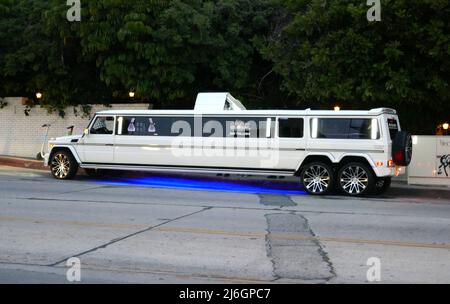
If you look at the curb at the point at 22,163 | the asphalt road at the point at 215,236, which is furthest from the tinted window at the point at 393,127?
the curb at the point at 22,163

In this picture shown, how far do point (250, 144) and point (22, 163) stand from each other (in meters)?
9.71

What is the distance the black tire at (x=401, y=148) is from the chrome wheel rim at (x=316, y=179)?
1718mm

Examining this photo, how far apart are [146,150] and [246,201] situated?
4.42 metres

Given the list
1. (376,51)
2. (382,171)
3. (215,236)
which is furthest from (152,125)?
(215,236)

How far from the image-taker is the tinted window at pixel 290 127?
15.6 m

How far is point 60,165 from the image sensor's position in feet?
57.7

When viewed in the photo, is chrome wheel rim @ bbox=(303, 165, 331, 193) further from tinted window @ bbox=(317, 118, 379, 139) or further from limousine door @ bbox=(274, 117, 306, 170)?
tinted window @ bbox=(317, 118, 379, 139)

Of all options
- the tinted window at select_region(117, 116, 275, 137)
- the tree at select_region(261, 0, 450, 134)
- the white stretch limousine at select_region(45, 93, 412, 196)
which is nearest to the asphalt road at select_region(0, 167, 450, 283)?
the white stretch limousine at select_region(45, 93, 412, 196)

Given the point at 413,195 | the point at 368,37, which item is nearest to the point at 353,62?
the point at 368,37

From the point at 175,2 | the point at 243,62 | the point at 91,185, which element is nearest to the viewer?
the point at 91,185

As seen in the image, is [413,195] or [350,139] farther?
[413,195]

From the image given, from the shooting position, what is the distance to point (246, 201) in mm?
13320

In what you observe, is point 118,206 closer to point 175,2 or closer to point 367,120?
point 367,120

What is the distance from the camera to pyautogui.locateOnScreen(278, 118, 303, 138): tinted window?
1557cm
